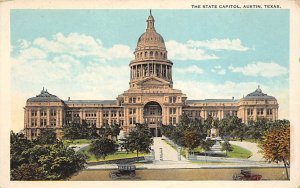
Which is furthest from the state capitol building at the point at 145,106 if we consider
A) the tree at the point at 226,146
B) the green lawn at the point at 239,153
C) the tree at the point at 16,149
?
the green lawn at the point at 239,153

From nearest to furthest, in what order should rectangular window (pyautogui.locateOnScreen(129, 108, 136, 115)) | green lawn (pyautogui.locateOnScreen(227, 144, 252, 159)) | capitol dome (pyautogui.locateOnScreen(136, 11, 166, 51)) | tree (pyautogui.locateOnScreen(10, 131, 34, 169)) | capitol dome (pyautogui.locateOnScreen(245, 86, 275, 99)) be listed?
1. tree (pyautogui.locateOnScreen(10, 131, 34, 169))
2. capitol dome (pyautogui.locateOnScreen(136, 11, 166, 51))
3. capitol dome (pyautogui.locateOnScreen(245, 86, 275, 99))
4. green lawn (pyautogui.locateOnScreen(227, 144, 252, 159))
5. rectangular window (pyautogui.locateOnScreen(129, 108, 136, 115))

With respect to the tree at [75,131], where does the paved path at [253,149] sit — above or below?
below

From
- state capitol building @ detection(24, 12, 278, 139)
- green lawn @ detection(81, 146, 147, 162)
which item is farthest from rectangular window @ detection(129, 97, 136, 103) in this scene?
green lawn @ detection(81, 146, 147, 162)

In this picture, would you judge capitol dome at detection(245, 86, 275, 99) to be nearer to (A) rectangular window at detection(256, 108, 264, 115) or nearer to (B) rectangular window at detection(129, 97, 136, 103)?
(A) rectangular window at detection(256, 108, 264, 115)

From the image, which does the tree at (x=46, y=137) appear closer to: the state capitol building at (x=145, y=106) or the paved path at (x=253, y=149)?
the state capitol building at (x=145, y=106)

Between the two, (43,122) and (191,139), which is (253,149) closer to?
(191,139)

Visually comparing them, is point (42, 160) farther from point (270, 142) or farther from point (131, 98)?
point (270, 142)
